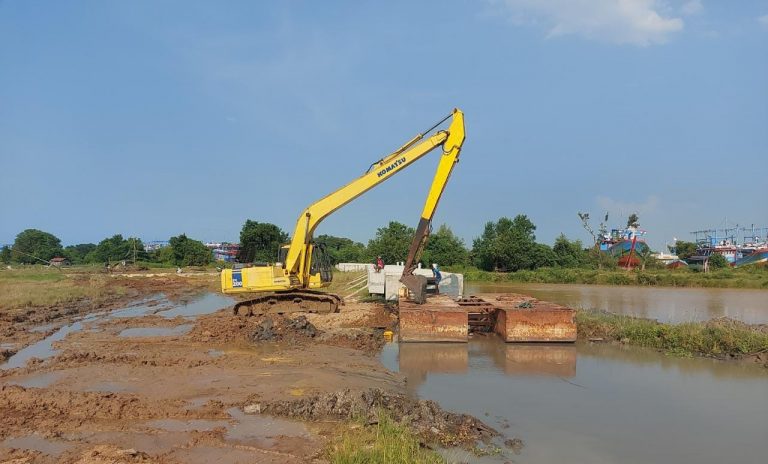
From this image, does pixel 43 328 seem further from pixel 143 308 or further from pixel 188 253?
pixel 188 253

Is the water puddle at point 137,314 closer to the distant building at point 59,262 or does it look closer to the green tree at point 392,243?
the green tree at point 392,243

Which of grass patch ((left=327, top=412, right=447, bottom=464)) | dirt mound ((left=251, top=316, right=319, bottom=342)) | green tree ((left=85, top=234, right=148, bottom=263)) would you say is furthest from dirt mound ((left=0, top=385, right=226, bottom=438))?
green tree ((left=85, top=234, right=148, bottom=263))

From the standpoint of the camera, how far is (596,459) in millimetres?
6145

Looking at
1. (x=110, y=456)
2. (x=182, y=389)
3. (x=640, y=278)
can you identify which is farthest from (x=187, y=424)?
(x=640, y=278)

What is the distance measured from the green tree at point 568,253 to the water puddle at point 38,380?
5090 centimetres

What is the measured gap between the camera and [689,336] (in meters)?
12.4

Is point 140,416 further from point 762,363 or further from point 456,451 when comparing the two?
point 762,363

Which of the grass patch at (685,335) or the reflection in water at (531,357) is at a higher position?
the grass patch at (685,335)

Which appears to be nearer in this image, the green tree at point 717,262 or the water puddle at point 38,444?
the water puddle at point 38,444

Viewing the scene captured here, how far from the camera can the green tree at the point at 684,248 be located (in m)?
83.1

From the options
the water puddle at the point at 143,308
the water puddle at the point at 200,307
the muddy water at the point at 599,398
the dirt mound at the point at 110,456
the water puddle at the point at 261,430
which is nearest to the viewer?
the dirt mound at the point at 110,456

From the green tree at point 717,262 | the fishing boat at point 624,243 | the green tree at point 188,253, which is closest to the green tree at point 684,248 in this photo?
the fishing boat at point 624,243

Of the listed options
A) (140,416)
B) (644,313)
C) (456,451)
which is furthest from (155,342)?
(644,313)

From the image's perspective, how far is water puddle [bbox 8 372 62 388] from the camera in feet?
28.1
